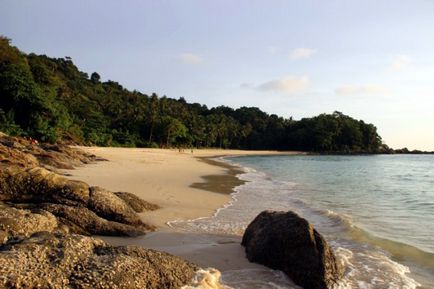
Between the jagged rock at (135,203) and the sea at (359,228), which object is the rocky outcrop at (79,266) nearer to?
the sea at (359,228)

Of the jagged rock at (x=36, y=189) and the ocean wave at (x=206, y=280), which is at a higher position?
the jagged rock at (x=36, y=189)

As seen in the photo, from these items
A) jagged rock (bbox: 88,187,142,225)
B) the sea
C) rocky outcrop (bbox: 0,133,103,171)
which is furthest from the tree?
jagged rock (bbox: 88,187,142,225)

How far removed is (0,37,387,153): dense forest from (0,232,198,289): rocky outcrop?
35.8m

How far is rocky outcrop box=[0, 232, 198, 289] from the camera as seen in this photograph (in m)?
3.75

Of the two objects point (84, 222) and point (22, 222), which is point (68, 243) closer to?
point (22, 222)

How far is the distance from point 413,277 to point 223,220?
5040 millimetres

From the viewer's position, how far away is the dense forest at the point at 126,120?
4131 centimetres

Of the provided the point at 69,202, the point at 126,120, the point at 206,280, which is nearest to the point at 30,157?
the point at 69,202

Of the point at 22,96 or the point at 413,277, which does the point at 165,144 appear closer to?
the point at 22,96

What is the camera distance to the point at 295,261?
19.5 feet

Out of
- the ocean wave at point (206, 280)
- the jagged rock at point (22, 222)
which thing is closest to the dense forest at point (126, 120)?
the jagged rock at point (22, 222)

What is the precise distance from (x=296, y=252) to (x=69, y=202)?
4.56m

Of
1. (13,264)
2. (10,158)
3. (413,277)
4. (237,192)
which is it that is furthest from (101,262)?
(237,192)

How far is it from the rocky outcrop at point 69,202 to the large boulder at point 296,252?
104 inches
